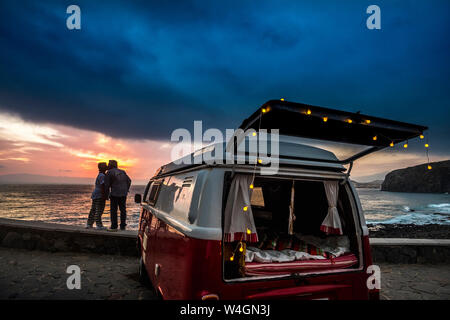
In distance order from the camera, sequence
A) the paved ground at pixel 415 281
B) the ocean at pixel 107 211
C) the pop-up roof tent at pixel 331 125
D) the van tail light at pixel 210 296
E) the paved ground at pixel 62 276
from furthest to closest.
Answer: the ocean at pixel 107 211 → the paved ground at pixel 415 281 → the paved ground at pixel 62 276 → the pop-up roof tent at pixel 331 125 → the van tail light at pixel 210 296

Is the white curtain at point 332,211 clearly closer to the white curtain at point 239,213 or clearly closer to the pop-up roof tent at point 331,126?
the pop-up roof tent at point 331,126

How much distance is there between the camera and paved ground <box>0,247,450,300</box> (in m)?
4.00

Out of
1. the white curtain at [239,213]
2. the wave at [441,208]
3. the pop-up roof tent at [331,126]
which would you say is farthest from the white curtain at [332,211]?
the wave at [441,208]

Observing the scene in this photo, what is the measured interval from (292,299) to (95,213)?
7.02m

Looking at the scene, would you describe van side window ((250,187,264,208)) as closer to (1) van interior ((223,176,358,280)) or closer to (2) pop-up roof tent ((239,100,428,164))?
(1) van interior ((223,176,358,280))

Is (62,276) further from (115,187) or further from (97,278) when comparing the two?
(115,187)

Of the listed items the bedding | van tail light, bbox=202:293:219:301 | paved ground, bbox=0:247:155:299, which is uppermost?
the bedding

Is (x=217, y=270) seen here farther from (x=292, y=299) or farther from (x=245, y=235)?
(x=292, y=299)

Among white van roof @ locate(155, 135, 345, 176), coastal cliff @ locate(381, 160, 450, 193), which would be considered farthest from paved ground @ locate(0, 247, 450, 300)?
coastal cliff @ locate(381, 160, 450, 193)

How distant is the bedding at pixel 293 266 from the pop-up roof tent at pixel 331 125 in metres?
1.07

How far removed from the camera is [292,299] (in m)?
2.04

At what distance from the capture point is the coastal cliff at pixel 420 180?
88.9 meters

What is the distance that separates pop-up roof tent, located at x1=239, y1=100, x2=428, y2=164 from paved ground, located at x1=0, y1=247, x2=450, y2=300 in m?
3.24
